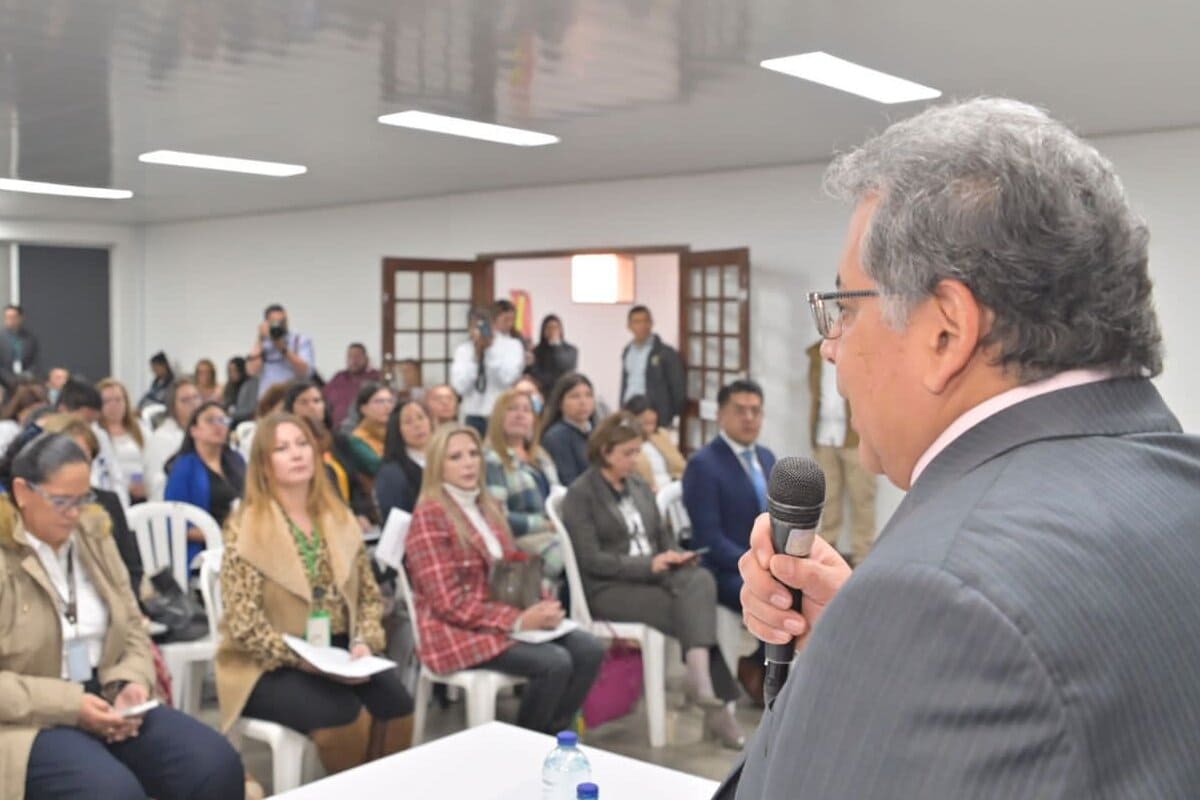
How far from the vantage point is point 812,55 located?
4.68 m

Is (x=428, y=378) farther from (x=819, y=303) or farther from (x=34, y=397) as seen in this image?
(x=819, y=303)

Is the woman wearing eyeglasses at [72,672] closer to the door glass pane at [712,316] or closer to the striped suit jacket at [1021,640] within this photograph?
the striped suit jacket at [1021,640]

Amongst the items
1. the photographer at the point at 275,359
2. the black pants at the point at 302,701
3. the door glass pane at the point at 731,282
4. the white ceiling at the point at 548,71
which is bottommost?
the black pants at the point at 302,701

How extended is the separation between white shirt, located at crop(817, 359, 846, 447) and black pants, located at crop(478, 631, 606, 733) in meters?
3.77

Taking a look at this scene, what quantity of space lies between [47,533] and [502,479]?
→ 210 centimetres

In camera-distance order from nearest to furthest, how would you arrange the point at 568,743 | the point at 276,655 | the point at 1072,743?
the point at 1072,743 → the point at 568,743 → the point at 276,655

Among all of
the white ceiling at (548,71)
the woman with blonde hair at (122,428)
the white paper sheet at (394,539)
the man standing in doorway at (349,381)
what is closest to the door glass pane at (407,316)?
the man standing in doorway at (349,381)

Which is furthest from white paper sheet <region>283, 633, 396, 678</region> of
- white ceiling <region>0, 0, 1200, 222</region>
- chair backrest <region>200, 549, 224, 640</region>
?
white ceiling <region>0, 0, 1200, 222</region>

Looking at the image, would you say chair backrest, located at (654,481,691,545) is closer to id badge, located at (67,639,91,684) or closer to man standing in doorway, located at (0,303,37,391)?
id badge, located at (67,639,91,684)

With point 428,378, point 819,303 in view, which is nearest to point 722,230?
point 428,378

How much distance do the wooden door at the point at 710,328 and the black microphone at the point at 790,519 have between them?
6.75 m

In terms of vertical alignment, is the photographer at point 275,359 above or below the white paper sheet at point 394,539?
above

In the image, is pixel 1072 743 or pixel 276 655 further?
pixel 276 655

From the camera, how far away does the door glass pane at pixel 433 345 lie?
10.4m
